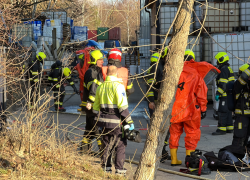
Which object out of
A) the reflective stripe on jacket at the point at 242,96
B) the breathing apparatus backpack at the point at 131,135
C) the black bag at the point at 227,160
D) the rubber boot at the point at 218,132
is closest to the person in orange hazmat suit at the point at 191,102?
the black bag at the point at 227,160

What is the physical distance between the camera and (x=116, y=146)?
4.91 metres

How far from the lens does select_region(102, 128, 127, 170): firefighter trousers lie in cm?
490

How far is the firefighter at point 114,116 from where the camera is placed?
4.79 meters

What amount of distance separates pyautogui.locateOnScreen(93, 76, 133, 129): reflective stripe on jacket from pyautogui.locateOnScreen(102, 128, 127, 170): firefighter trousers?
0.15 metres

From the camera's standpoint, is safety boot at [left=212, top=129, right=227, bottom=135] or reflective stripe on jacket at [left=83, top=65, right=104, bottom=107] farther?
safety boot at [left=212, top=129, right=227, bottom=135]

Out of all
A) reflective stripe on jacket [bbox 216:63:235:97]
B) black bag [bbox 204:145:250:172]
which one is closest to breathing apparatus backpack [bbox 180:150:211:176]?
black bag [bbox 204:145:250:172]

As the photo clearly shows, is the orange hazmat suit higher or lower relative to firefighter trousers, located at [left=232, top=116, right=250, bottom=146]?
higher

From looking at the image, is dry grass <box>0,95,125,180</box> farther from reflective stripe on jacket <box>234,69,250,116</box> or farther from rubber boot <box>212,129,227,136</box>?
rubber boot <box>212,129,227,136</box>

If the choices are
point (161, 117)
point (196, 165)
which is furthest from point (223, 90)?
point (161, 117)

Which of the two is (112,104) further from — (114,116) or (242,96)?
(242,96)

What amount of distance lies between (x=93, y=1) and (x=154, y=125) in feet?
5.19

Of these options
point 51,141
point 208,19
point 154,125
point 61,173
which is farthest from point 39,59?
point 154,125

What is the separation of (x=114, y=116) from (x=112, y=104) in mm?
183

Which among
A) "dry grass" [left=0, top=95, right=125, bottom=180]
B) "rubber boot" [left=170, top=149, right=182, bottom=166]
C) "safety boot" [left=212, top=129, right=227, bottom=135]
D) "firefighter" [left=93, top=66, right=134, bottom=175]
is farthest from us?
"safety boot" [left=212, top=129, right=227, bottom=135]
